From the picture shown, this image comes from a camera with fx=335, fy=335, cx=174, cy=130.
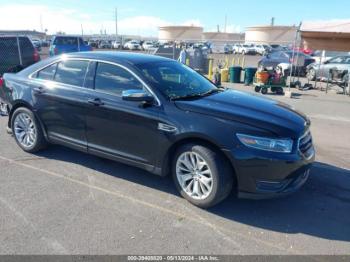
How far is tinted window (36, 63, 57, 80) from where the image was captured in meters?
5.05

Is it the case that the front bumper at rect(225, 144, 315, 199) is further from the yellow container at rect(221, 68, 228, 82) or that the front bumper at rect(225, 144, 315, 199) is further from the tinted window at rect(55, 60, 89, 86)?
the yellow container at rect(221, 68, 228, 82)

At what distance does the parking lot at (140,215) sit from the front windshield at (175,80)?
1250 mm

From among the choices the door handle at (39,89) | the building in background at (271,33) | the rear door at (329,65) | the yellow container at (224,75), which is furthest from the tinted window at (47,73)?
the building in background at (271,33)

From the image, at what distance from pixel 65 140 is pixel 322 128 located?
19.3 feet

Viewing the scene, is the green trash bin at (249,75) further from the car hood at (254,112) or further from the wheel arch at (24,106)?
the wheel arch at (24,106)

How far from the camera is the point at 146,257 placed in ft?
9.79

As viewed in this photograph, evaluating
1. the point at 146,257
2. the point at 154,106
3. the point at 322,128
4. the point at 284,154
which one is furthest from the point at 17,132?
the point at 322,128

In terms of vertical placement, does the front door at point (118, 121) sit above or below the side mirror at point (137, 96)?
below

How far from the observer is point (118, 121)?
4.26 m

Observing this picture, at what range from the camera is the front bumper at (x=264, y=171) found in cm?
347

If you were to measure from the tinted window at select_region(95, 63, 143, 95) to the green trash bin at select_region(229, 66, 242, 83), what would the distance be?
457 inches

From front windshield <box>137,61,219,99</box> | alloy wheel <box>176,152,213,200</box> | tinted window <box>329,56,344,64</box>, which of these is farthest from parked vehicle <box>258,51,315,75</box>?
alloy wheel <box>176,152,213,200</box>

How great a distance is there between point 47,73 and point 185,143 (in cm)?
262

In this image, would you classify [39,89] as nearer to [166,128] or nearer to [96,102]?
[96,102]
